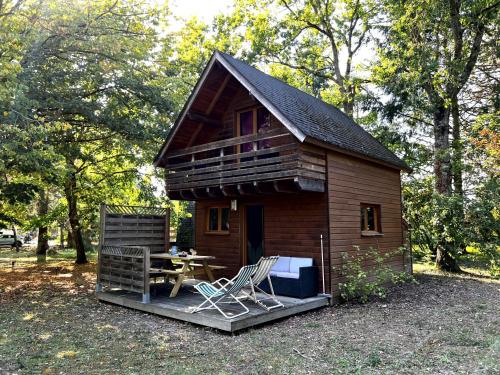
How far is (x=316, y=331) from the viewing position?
690 cm

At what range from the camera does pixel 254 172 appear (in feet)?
30.3

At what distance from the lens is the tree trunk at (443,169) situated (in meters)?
15.0

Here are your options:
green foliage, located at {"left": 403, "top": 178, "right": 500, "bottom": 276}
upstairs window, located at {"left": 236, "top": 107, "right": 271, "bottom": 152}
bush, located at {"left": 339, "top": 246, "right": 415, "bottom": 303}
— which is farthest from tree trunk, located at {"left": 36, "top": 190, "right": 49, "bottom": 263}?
green foliage, located at {"left": 403, "top": 178, "right": 500, "bottom": 276}

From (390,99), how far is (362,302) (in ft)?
36.7

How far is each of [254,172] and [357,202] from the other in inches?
132

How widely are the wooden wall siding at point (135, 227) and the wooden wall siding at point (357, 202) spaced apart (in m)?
5.02

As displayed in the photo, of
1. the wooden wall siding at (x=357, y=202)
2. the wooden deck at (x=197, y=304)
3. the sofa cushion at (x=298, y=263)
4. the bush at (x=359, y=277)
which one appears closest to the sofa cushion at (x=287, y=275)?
the sofa cushion at (x=298, y=263)

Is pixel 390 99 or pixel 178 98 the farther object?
pixel 390 99

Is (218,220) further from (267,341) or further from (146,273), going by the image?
(267,341)

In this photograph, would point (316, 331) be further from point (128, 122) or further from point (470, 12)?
point (470, 12)

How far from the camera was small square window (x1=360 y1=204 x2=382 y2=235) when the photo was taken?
11.3m

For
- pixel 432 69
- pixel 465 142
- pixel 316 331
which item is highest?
pixel 432 69

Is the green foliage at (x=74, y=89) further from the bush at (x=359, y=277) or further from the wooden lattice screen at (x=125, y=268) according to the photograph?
the bush at (x=359, y=277)

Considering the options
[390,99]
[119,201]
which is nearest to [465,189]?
[390,99]
